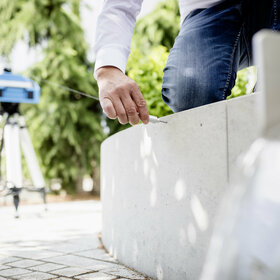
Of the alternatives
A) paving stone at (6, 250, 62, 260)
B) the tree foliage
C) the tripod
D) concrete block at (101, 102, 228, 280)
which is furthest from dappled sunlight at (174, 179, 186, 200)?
the tree foliage

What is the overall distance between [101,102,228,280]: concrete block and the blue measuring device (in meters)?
3.00

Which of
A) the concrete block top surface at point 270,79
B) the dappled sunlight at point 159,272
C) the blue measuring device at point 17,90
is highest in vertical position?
the blue measuring device at point 17,90

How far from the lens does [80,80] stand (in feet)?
31.0

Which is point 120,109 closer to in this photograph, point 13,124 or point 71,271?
point 71,271

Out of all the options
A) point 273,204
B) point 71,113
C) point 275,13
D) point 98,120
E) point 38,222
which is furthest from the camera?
point 98,120

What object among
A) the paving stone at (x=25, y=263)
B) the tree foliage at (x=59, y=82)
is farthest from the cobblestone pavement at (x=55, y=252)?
the tree foliage at (x=59, y=82)

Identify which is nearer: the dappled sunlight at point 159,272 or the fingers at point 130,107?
the fingers at point 130,107

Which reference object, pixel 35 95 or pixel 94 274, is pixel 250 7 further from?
pixel 35 95

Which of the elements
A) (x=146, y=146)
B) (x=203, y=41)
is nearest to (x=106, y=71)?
(x=203, y=41)

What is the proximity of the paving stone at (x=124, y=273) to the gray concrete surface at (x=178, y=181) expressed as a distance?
4 centimetres

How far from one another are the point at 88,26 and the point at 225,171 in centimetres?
975

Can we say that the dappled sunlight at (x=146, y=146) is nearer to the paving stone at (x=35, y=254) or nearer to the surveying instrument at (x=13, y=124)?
the paving stone at (x=35, y=254)

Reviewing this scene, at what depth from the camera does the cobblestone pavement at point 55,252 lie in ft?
7.23

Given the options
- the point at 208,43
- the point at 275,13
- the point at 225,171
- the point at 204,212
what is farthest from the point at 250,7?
the point at 204,212
